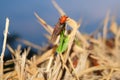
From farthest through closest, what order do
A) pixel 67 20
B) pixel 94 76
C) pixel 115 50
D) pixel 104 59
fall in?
1. pixel 115 50
2. pixel 104 59
3. pixel 94 76
4. pixel 67 20

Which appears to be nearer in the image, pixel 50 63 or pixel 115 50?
pixel 50 63

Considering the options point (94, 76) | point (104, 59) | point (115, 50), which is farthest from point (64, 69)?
point (115, 50)

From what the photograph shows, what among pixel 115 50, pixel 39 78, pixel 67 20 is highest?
pixel 115 50

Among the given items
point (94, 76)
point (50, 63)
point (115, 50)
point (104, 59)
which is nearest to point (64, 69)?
point (50, 63)

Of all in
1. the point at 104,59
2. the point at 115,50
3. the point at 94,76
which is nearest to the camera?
the point at 94,76

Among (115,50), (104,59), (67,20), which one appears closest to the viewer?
(67,20)

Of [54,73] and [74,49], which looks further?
[74,49]

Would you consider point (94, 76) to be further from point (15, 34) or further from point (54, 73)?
point (15, 34)

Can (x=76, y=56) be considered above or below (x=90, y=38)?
below

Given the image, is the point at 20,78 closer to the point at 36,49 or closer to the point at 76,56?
the point at 76,56
